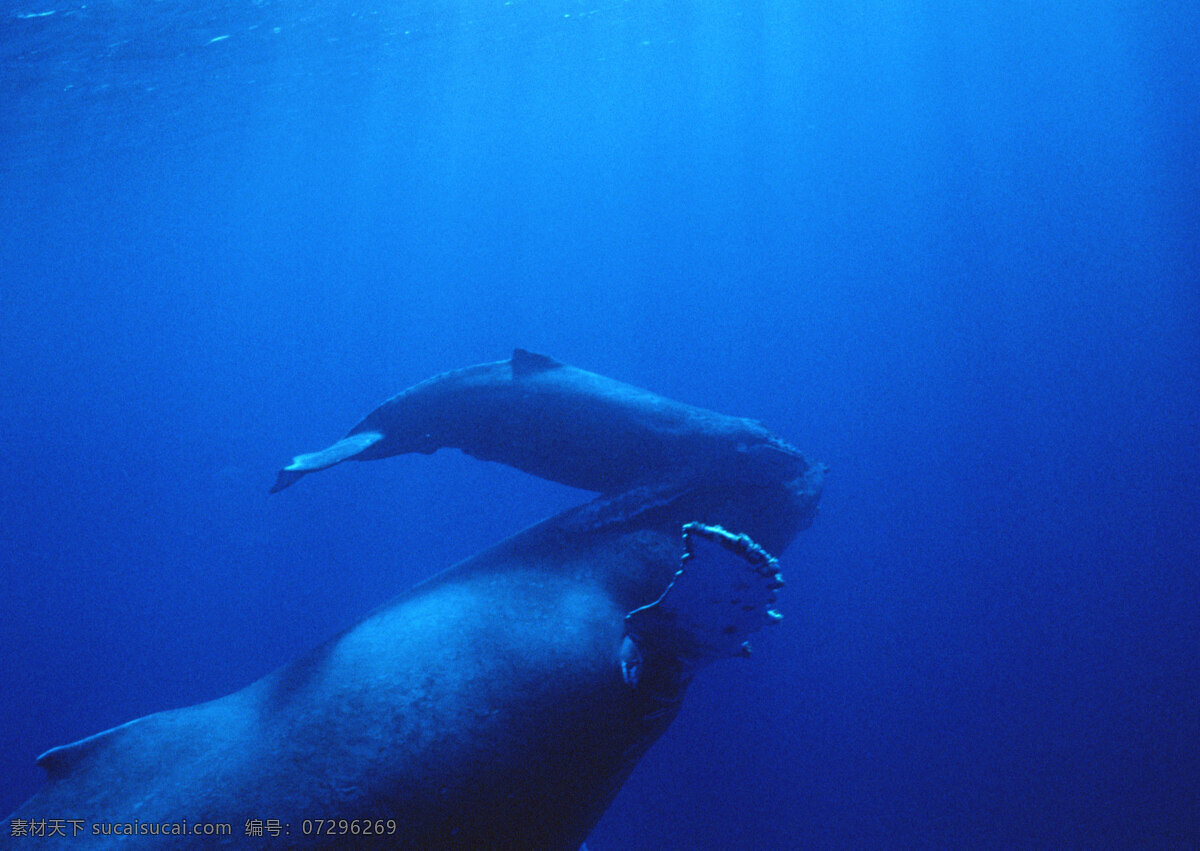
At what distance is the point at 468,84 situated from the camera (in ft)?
128

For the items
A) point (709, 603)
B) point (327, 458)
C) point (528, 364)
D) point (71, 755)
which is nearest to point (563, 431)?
point (528, 364)

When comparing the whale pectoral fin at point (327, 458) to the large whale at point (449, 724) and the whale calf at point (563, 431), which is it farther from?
the large whale at point (449, 724)

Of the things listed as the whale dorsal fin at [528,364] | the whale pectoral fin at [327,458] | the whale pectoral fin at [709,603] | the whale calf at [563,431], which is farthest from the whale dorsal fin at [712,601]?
the whale pectoral fin at [327,458]

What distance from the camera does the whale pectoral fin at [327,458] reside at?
5.32 m

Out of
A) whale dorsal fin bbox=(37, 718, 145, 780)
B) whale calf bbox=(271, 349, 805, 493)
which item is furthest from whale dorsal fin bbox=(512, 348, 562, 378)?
whale dorsal fin bbox=(37, 718, 145, 780)

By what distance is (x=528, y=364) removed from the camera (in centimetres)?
574

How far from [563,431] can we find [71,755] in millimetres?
3605

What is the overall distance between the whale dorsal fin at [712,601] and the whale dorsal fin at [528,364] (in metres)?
2.44

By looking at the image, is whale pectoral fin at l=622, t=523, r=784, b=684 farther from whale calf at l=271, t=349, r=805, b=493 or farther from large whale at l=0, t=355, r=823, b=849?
whale calf at l=271, t=349, r=805, b=493

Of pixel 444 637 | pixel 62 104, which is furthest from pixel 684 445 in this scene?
pixel 62 104

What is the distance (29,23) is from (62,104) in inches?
294

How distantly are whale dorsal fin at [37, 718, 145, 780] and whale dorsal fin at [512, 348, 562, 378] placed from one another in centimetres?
350

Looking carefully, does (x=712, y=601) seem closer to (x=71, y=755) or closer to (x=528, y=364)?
(x=528, y=364)

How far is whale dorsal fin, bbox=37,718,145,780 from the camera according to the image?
3.54m
